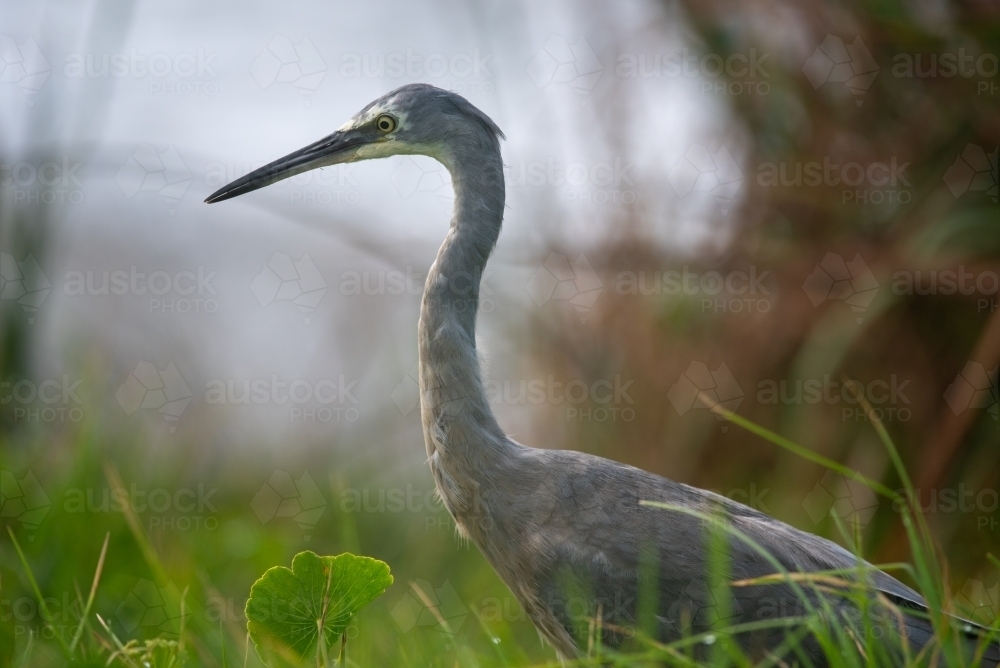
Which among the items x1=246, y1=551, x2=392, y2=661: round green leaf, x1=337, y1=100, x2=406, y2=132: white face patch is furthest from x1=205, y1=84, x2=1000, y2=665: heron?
x1=246, y1=551, x2=392, y2=661: round green leaf

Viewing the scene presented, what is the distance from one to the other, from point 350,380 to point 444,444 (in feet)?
14.1

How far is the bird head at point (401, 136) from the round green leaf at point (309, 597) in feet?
4.77

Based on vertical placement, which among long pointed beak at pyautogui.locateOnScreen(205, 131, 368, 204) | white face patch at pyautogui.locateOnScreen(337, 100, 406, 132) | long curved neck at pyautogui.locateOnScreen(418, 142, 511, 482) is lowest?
long curved neck at pyautogui.locateOnScreen(418, 142, 511, 482)

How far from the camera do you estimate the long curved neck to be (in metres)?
2.89

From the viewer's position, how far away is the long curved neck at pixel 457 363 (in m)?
2.89

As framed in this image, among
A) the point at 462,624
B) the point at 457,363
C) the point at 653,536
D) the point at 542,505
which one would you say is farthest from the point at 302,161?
the point at 462,624

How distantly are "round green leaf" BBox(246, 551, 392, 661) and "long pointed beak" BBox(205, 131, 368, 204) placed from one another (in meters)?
1.46

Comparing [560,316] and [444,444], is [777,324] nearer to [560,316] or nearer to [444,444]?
[560,316]

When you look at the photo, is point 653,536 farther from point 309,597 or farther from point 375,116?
point 375,116

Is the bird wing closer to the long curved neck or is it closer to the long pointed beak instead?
the long curved neck

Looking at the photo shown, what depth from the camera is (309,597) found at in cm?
238

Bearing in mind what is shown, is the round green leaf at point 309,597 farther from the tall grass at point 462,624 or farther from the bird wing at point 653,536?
the bird wing at point 653,536

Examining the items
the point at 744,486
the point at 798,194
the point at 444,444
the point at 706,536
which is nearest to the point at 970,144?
the point at 798,194

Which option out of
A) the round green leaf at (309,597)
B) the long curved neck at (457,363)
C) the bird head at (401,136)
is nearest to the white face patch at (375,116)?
the bird head at (401,136)
